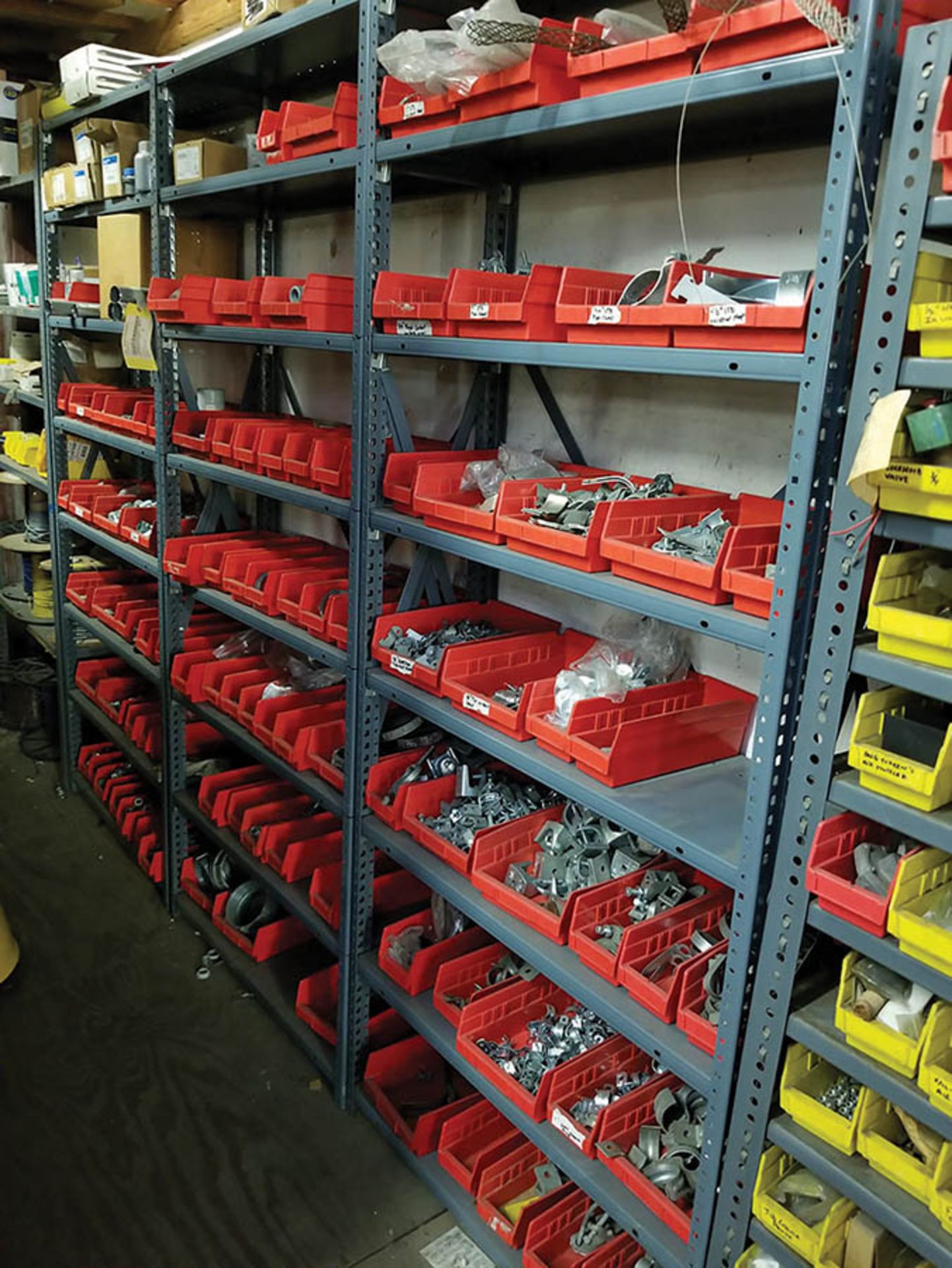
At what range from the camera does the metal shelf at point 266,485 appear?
7.16 ft

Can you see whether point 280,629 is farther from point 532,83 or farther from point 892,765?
point 892,765

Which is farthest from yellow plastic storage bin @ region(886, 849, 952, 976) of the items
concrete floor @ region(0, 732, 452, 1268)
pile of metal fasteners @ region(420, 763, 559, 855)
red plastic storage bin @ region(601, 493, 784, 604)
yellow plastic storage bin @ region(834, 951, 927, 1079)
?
concrete floor @ region(0, 732, 452, 1268)

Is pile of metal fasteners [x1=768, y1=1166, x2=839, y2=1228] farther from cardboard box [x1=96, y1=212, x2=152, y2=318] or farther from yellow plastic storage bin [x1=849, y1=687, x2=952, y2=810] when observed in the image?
cardboard box [x1=96, y1=212, x2=152, y2=318]

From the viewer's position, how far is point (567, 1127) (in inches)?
68.9

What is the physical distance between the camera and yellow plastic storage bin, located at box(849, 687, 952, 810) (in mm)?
1138

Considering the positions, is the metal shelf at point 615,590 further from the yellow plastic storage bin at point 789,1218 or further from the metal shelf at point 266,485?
the yellow plastic storage bin at point 789,1218

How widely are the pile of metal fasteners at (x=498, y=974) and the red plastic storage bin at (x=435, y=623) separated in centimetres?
65

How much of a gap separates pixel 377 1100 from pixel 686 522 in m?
1.56

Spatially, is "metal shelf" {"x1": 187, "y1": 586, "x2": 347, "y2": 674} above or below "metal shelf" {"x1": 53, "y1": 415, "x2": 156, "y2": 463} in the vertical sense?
below

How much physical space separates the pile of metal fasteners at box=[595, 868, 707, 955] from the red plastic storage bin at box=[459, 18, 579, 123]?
1343mm

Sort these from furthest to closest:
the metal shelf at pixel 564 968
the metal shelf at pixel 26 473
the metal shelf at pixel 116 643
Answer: the metal shelf at pixel 26 473 → the metal shelf at pixel 116 643 → the metal shelf at pixel 564 968

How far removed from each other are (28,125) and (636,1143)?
402 cm

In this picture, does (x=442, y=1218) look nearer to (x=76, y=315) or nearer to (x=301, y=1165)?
(x=301, y=1165)

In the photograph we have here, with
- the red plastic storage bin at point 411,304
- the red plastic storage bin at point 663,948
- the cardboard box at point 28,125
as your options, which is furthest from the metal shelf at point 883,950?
the cardboard box at point 28,125
